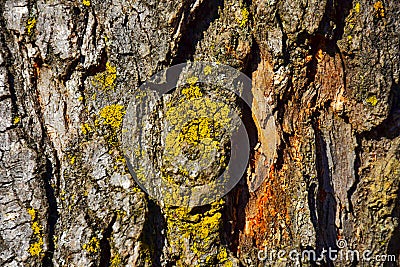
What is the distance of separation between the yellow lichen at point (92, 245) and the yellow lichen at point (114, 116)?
0.40m

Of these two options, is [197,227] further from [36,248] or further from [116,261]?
[36,248]

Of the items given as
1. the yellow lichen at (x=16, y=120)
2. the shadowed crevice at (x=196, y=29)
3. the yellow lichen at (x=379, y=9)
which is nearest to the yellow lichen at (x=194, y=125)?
the shadowed crevice at (x=196, y=29)

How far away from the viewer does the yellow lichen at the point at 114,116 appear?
1729mm

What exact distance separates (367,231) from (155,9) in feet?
3.94

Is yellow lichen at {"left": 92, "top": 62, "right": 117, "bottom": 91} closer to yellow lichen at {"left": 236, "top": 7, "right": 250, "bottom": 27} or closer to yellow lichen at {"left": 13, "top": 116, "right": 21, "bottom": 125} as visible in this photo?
yellow lichen at {"left": 13, "top": 116, "right": 21, "bottom": 125}

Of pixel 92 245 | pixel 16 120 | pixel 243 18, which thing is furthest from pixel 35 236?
pixel 243 18

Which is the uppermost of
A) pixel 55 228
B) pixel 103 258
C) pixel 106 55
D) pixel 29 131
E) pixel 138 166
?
pixel 106 55

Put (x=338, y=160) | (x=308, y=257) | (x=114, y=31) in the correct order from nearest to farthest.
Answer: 1. (x=114, y=31)
2. (x=308, y=257)
3. (x=338, y=160)

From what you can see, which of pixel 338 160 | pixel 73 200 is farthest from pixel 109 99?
pixel 338 160

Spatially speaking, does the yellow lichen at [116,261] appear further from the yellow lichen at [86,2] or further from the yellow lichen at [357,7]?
the yellow lichen at [357,7]

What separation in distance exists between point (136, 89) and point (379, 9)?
3.12ft

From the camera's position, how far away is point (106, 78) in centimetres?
172

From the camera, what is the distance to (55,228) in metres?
1.77

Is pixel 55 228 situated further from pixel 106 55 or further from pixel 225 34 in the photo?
pixel 225 34
